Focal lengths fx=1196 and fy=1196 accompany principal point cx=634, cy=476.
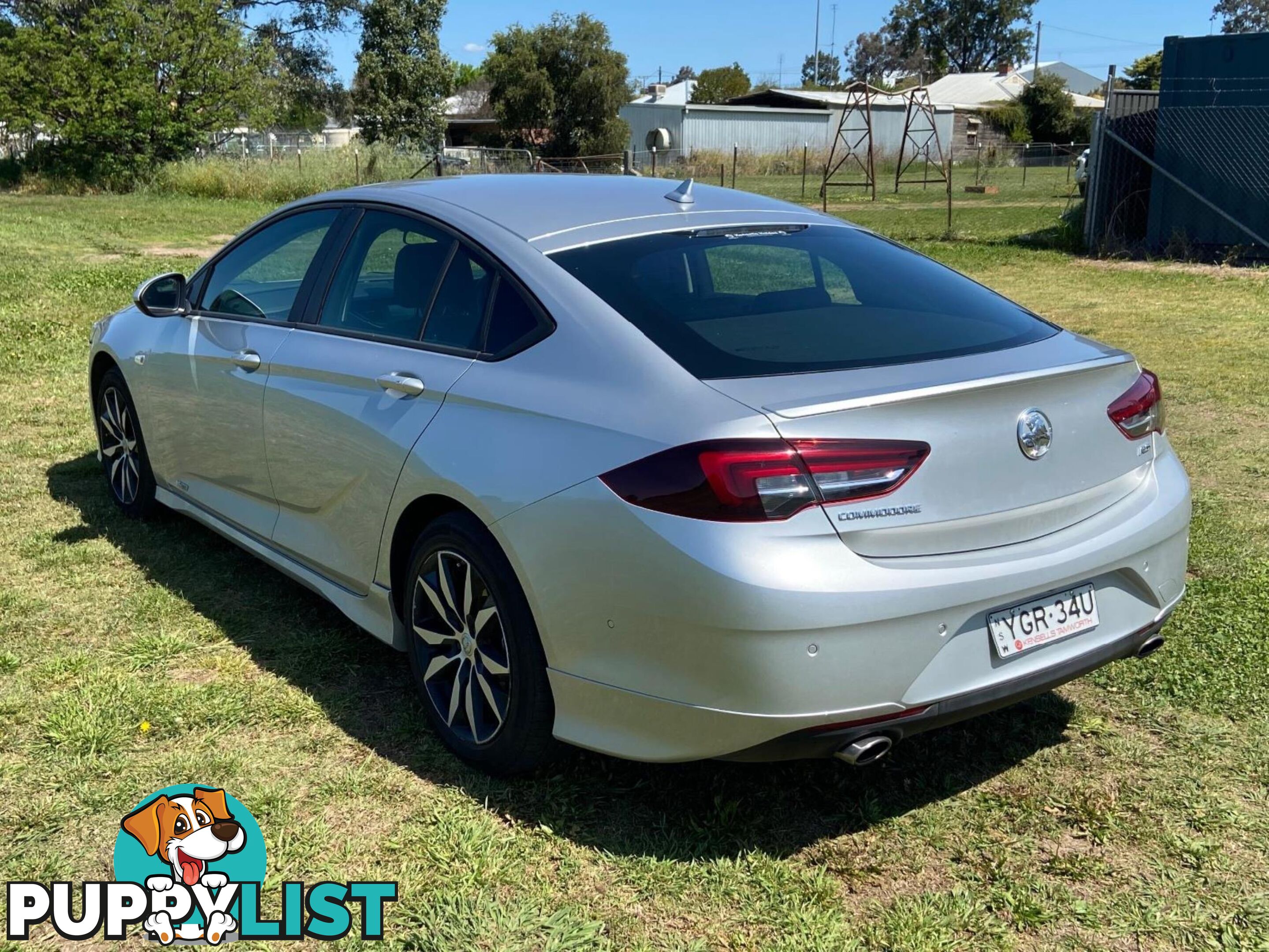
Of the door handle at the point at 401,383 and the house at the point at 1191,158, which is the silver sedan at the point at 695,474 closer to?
the door handle at the point at 401,383

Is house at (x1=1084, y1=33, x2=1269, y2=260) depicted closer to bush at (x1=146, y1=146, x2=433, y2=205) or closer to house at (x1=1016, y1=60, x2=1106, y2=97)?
bush at (x1=146, y1=146, x2=433, y2=205)

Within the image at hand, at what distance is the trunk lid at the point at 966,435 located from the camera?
2682 mm

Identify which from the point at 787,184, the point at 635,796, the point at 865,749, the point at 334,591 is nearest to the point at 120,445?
the point at 334,591

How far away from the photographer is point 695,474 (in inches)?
105

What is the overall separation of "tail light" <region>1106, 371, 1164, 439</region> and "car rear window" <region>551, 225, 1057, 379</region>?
29cm

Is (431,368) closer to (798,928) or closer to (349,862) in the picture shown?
(349,862)

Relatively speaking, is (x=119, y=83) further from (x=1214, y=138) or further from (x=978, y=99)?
(x=978, y=99)

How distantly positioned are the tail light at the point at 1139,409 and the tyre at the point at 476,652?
1632 millimetres

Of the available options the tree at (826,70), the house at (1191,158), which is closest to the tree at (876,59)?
the tree at (826,70)

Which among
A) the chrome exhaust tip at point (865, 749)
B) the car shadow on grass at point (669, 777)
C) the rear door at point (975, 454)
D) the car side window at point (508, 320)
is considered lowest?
the car shadow on grass at point (669, 777)

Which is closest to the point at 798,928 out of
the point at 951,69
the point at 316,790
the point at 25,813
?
the point at 316,790

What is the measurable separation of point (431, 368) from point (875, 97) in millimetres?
72749

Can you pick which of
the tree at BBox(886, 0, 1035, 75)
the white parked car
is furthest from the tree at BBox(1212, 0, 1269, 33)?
the white parked car

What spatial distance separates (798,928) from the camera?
2.74 meters
